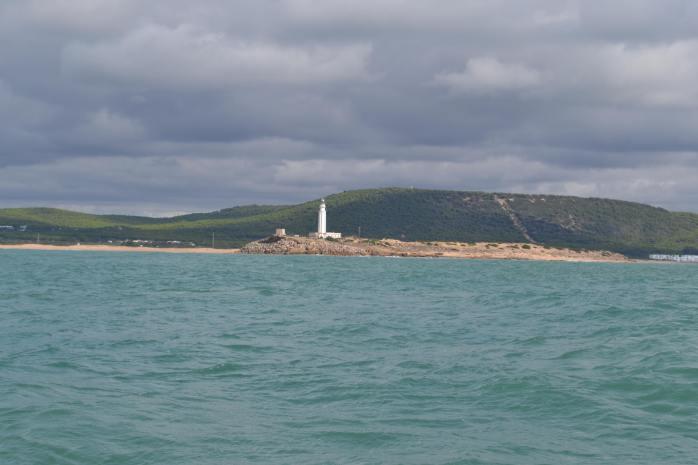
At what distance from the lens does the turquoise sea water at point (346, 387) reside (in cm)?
1264

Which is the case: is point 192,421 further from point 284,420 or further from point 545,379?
point 545,379

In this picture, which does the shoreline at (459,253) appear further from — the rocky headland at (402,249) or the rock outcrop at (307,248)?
the rock outcrop at (307,248)

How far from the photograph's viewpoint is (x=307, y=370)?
19.5 metres

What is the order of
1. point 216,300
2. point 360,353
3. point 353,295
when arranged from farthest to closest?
point 353,295, point 216,300, point 360,353

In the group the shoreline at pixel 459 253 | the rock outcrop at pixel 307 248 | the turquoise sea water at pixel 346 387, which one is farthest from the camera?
the shoreline at pixel 459 253

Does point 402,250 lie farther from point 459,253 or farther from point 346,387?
point 346,387

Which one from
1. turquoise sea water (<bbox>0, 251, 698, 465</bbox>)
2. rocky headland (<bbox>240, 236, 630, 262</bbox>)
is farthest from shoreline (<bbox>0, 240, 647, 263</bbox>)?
turquoise sea water (<bbox>0, 251, 698, 465</bbox>)

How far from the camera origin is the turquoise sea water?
12.6m

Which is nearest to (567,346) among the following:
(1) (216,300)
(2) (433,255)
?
(1) (216,300)

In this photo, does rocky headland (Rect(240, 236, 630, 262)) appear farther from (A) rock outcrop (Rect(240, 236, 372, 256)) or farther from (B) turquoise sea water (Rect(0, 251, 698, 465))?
(B) turquoise sea water (Rect(0, 251, 698, 465))

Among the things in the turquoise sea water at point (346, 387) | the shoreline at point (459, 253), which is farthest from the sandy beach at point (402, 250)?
the turquoise sea water at point (346, 387)

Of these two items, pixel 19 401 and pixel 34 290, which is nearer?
pixel 19 401

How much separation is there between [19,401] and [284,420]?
220 inches

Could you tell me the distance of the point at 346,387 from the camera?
684 inches
